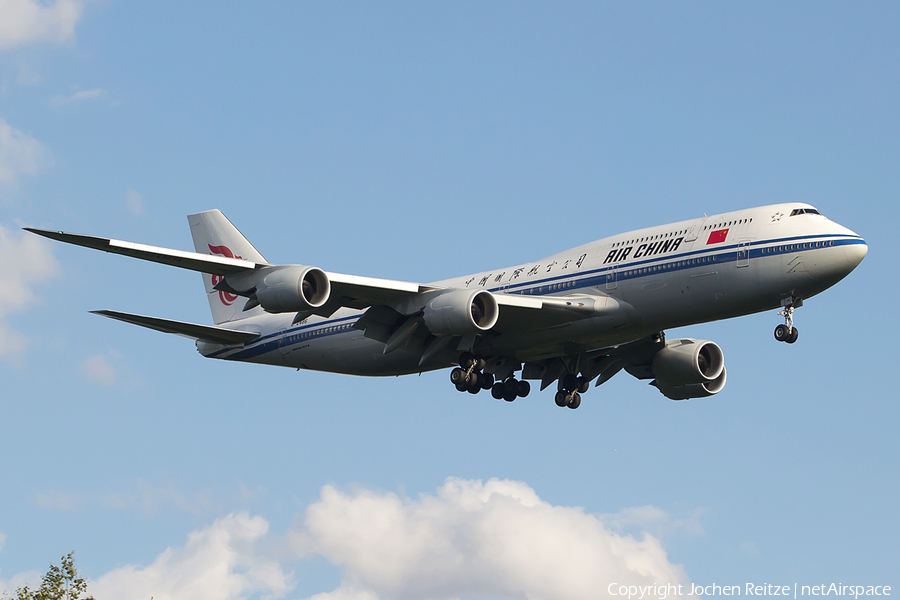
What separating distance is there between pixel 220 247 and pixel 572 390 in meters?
17.9

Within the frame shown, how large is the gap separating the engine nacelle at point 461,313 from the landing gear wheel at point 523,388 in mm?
6846

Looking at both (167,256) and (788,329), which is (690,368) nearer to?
(788,329)

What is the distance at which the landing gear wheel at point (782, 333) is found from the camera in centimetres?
3466

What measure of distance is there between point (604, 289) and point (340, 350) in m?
11.8

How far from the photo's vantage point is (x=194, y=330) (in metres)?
44.8

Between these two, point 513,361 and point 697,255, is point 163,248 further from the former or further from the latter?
→ point 697,255

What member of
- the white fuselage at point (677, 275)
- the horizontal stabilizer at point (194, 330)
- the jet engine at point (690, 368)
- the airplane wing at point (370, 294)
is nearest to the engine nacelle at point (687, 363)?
the jet engine at point (690, 368)

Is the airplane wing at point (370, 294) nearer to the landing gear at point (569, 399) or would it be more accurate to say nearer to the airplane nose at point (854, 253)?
the landing gear at point (569, 399)

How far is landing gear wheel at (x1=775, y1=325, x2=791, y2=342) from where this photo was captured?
114 feet

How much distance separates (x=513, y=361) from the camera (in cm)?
4241

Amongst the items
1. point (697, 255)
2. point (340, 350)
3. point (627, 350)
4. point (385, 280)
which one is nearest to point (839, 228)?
point (697, 255)

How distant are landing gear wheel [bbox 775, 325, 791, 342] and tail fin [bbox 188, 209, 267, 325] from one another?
23.4 metres

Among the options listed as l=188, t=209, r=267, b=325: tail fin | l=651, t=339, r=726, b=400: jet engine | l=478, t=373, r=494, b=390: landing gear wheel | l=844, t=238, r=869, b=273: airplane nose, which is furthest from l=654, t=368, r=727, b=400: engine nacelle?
l=188, t=209, r=267, b=325: tail fin

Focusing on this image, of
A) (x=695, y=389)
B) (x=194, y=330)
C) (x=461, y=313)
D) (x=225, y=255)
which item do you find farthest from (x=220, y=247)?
(x=695, y=389)
